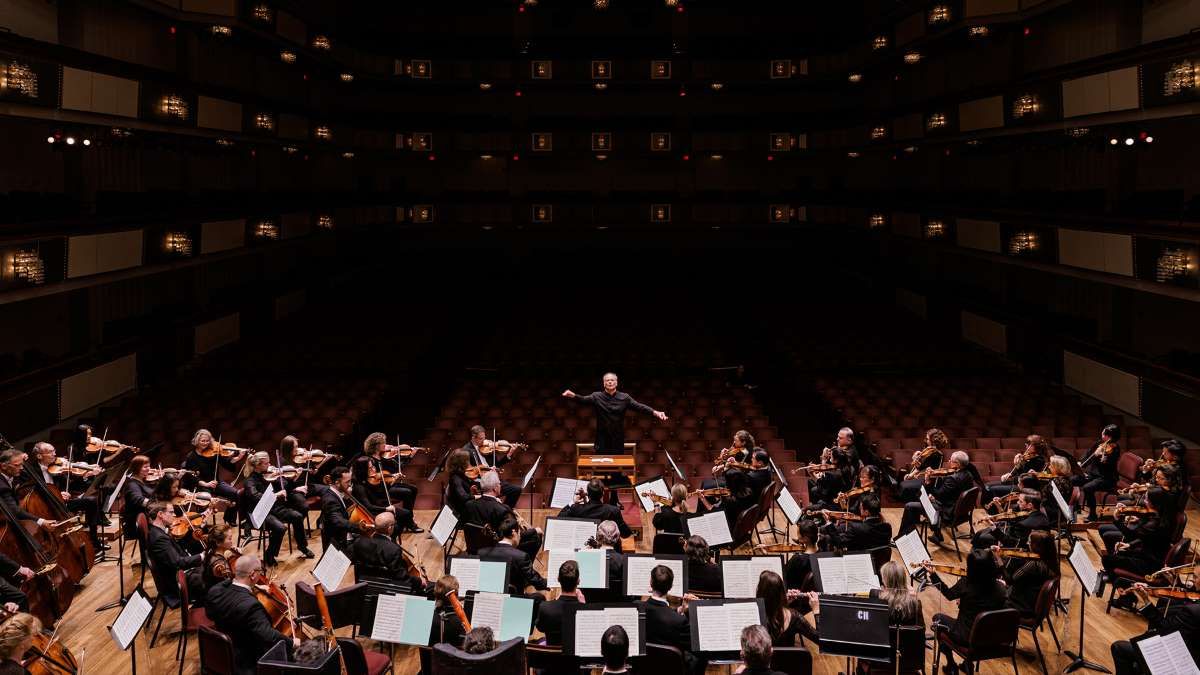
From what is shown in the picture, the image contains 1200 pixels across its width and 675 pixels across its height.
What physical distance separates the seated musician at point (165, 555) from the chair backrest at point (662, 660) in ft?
14.1

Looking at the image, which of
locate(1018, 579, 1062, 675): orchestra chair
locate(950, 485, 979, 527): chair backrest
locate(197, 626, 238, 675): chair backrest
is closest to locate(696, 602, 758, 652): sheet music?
locate(1018, 579, 1062, 675): orchestra chair

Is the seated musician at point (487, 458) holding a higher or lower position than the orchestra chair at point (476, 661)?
higher

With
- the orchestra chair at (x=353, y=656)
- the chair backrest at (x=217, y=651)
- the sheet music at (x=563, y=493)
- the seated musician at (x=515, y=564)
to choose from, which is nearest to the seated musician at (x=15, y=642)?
the chair backrest at (x=217, y=651)

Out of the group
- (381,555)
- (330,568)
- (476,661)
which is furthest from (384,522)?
(476,661)

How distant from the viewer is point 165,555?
8.02m

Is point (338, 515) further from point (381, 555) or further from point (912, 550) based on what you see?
point (912, 550)

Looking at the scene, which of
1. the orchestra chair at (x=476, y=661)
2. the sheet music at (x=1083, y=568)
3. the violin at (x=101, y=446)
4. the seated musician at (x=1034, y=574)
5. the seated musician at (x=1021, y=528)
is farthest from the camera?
the violin at (x=101, y=446)

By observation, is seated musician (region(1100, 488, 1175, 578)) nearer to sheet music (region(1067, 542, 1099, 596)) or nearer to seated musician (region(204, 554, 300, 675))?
sheet music (region(1067, 542, 1099, 596))

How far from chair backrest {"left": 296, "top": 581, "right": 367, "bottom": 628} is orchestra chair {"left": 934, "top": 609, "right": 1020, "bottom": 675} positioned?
4.88 meters

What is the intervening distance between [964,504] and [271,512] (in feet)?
27.1

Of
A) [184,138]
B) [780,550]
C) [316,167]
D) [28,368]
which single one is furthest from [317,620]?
[316,167]

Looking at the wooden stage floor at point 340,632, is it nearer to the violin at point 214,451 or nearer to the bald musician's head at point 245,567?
the violin at point 214,451

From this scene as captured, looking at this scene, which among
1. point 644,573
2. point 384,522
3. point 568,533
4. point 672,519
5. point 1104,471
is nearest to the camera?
point 644,573

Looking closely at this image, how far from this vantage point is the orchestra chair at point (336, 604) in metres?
7.47
